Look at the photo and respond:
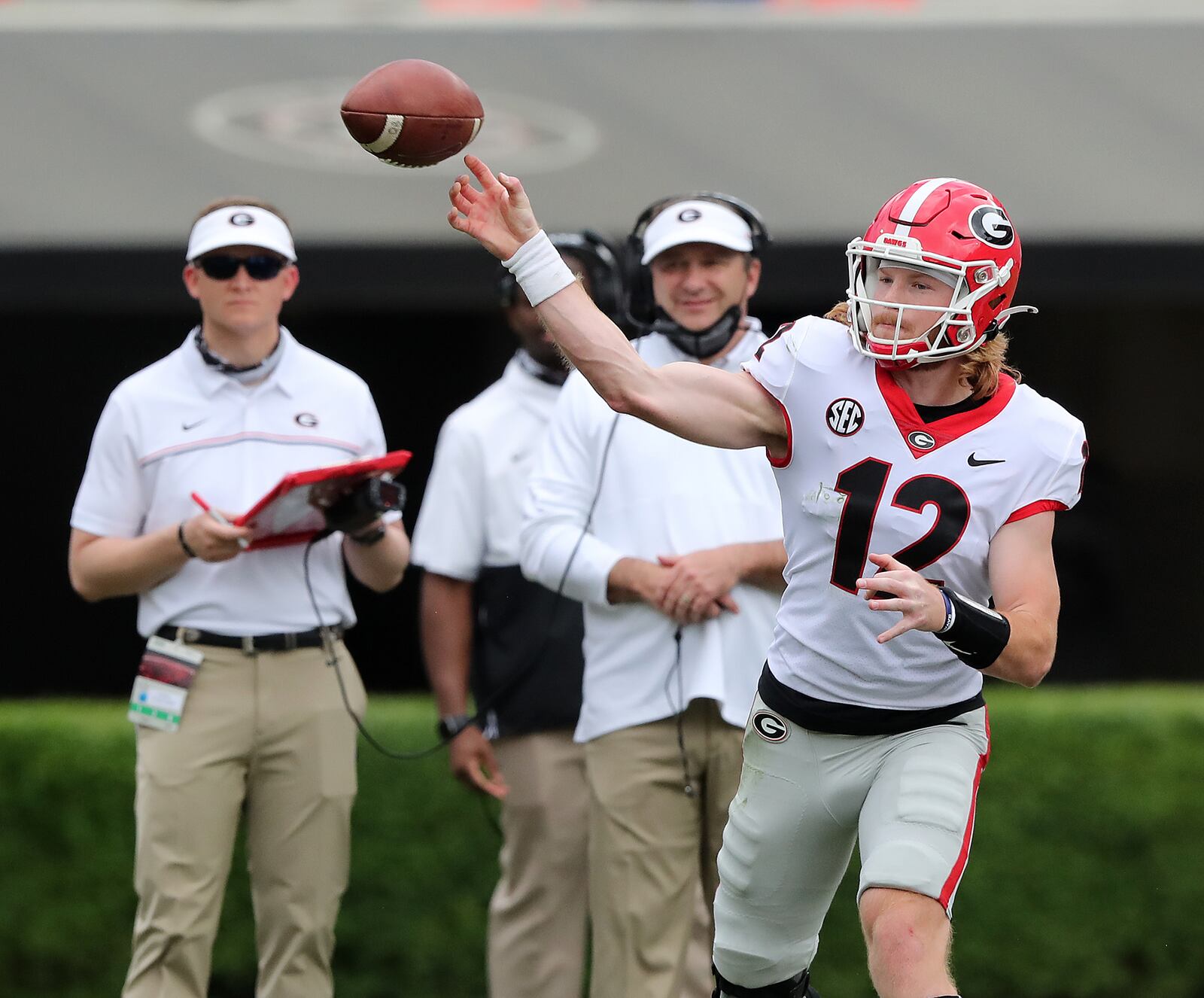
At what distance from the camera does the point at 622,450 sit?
4.30m

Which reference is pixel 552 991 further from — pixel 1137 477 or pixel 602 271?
pixel 1137 477

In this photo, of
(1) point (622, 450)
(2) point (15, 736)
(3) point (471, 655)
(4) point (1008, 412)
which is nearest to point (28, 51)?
(2) point (15, 736)

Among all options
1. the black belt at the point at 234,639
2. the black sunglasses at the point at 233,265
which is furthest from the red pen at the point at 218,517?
the black sunglasses at the point at 233,265

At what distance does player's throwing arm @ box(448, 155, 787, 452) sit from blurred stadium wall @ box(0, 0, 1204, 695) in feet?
13.0

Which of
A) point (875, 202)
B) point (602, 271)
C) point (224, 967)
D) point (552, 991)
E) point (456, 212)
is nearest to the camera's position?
point (456, 212)

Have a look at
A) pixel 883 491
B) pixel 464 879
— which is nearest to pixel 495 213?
pixel 883 491

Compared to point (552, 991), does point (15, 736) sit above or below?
above

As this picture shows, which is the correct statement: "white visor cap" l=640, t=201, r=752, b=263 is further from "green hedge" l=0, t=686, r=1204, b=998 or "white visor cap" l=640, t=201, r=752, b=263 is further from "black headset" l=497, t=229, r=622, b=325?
"green hedge" l=0, t=686, r=1204, b=998

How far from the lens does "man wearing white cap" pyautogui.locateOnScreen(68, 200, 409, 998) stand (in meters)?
4.12

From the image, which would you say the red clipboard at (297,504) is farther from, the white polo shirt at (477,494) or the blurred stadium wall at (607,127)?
the blurred stadium wall at (607,127)

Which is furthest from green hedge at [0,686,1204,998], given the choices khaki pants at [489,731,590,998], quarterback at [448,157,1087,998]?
quarterback at [448,157,1087,998]

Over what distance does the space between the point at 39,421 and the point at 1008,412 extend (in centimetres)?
707

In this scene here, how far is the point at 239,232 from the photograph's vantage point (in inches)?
172

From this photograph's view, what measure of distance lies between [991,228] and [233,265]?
1901mm
